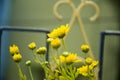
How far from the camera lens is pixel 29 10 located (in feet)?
7.63

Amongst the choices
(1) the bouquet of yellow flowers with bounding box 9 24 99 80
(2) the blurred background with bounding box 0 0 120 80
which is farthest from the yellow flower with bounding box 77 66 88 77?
(2) the blurred background with bounding box 0 0 120 80

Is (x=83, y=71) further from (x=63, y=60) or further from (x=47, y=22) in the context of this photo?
(x=47, y=22)

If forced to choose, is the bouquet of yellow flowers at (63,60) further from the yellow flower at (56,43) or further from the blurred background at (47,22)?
the blurred background at (47,22)

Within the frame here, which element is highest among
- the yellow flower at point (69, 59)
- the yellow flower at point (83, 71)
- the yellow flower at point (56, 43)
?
the yellow flower at point (56, 43)

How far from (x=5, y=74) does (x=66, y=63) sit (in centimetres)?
197

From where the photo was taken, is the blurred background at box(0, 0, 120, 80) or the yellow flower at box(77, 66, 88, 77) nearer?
the yellow flower at box(77, 66, 88, 77)

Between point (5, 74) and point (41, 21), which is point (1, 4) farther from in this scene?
point (5, 74)

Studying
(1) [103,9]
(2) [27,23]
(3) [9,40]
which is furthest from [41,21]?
(1) [103,9]

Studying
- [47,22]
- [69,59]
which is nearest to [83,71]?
[69,59]

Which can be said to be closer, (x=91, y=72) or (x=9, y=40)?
(x=91, y=72)

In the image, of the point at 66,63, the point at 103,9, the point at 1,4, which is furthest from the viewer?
the point at 103,9

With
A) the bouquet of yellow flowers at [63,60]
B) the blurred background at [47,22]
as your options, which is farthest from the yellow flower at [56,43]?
the blurred background at [47,22]

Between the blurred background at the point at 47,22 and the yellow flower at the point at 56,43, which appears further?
the blurred background at the point at 47,22

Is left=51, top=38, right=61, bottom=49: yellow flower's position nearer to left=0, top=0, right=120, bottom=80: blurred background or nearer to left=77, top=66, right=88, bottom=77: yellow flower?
left=77, top=66, right=88, bottom=77: yellow flower
